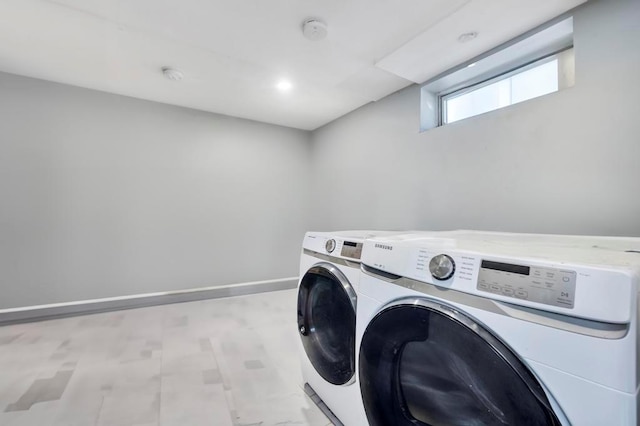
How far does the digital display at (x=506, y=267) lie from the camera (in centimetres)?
56

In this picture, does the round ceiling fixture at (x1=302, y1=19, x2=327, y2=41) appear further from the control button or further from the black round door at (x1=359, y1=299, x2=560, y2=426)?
the black round door at (x1=359, y1=299, x2=560, y2=426)

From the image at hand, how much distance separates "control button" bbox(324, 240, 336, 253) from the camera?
1.20 m

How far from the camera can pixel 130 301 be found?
268cm

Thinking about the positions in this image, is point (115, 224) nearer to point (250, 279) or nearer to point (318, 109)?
point (250, 279)

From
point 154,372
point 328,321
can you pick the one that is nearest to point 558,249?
point 328,321

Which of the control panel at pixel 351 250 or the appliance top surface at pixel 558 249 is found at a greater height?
the appliance top surface at pixel 558 249

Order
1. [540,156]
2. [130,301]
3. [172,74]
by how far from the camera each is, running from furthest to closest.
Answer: [130,301] < [172,74] < [540,156]

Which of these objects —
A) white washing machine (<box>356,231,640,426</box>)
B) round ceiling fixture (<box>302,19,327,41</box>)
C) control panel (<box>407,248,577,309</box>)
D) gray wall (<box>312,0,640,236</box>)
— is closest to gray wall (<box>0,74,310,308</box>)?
gray wall (<box>312,0,640,236</box>)

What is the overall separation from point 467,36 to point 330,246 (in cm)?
148

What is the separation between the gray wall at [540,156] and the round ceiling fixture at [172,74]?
1734 millimetres

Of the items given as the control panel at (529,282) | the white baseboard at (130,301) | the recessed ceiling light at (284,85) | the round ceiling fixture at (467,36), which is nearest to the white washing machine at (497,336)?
the control panel at (529,282)

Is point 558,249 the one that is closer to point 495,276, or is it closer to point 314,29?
point 495,276

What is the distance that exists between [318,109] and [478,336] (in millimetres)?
2756

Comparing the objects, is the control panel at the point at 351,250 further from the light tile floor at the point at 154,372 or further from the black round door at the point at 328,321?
the light tile floor at the point at 154,372
